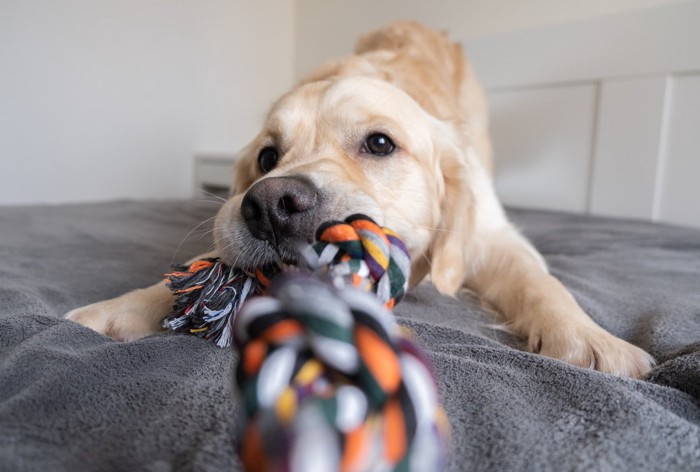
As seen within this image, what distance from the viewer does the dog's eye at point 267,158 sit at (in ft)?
4.31

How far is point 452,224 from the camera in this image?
1.29 meters

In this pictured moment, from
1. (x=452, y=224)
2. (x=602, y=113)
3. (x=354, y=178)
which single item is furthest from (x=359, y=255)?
(x=602, y=113)

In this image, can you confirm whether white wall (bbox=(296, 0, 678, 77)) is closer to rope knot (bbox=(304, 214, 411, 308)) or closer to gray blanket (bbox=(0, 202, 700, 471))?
gray blanket (bbox=(0, 202, 700, 471))

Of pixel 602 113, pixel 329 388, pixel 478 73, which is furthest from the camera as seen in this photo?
pixel 478 73

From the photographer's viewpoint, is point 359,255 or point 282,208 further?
point 282,208

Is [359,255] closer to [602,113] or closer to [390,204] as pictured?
[390,204]

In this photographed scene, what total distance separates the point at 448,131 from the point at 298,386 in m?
1.28

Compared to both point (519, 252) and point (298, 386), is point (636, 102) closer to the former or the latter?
point (519, 252)

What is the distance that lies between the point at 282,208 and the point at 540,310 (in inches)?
22.1

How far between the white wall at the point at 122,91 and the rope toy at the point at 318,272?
9.73 feet

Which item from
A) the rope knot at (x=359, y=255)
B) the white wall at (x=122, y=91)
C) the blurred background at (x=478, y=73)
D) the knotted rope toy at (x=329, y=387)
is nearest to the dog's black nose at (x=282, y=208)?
the rope knot at (x=359, y=255)

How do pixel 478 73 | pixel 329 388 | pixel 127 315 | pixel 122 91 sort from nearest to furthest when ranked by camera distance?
pixel 329 388 < pixel 127 315 < pixel 478 73 < pixel 122 91

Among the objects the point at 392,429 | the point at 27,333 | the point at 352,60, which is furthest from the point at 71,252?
the point at 392,429

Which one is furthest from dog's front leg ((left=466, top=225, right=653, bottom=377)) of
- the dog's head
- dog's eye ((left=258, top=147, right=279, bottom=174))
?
dog's eye ((left=258, top=147, right=279, bottom=174))
